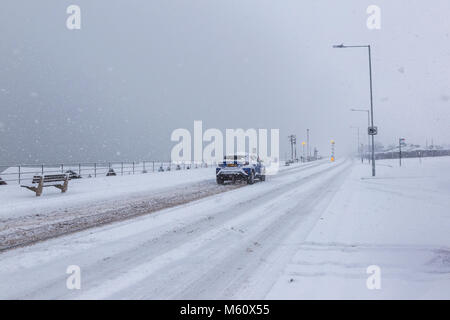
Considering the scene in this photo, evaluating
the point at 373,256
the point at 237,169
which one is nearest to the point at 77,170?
the point at 237,169

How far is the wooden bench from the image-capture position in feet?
47.3

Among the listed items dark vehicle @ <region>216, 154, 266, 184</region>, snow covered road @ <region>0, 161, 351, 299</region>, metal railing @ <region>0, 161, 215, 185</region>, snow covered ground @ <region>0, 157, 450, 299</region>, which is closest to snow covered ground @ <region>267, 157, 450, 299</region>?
snow covered ground @ <region>0, 157, 450, 299</region>

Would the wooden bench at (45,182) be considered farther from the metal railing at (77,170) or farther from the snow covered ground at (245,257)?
the snow covered ground at (245,257)

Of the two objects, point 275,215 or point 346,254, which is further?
point 275,215

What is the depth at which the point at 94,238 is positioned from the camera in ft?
21.7

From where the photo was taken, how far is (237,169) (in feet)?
65.6

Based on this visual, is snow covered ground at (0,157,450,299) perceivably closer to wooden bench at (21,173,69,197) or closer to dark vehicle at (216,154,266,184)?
wooden bench at (21,173,69,197)

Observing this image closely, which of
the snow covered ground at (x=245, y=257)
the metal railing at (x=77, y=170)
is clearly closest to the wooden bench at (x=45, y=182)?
the metal railing at (x=77, y=170)

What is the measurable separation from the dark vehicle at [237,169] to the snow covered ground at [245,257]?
10.7 meters

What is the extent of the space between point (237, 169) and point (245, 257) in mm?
14722
